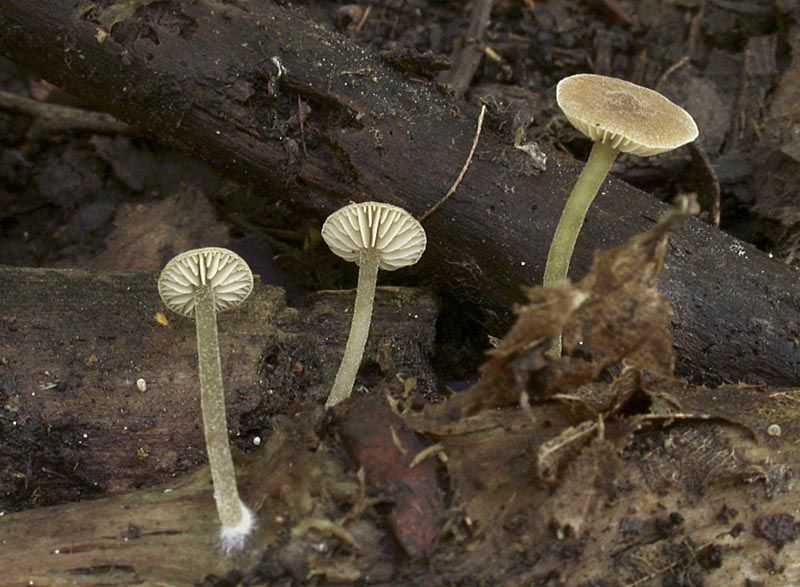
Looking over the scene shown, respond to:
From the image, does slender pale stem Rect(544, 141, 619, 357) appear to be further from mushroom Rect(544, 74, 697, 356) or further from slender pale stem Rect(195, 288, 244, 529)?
slender pale stem Rect(195, 288, 244, 529)

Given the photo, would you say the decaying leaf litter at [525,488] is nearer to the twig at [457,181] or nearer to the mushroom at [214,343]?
the mushroom at [214,343]

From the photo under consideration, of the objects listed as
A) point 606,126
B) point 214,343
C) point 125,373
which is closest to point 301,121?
point 214,343

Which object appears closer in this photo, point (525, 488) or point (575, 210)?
point (525, 488)

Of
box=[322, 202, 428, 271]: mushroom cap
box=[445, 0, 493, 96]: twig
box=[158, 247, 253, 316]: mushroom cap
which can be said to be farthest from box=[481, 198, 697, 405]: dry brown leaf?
box=[445, 0, 493, 96]: twig

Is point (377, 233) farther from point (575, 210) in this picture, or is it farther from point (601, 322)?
point (601, 322)

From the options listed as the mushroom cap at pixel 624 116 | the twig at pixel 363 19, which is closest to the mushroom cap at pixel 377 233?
the mushroom cap at pixel 624 116

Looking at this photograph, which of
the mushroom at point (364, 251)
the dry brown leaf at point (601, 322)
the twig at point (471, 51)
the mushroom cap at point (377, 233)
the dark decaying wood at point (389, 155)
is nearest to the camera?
the dry brown leaf at point (601, 322)
